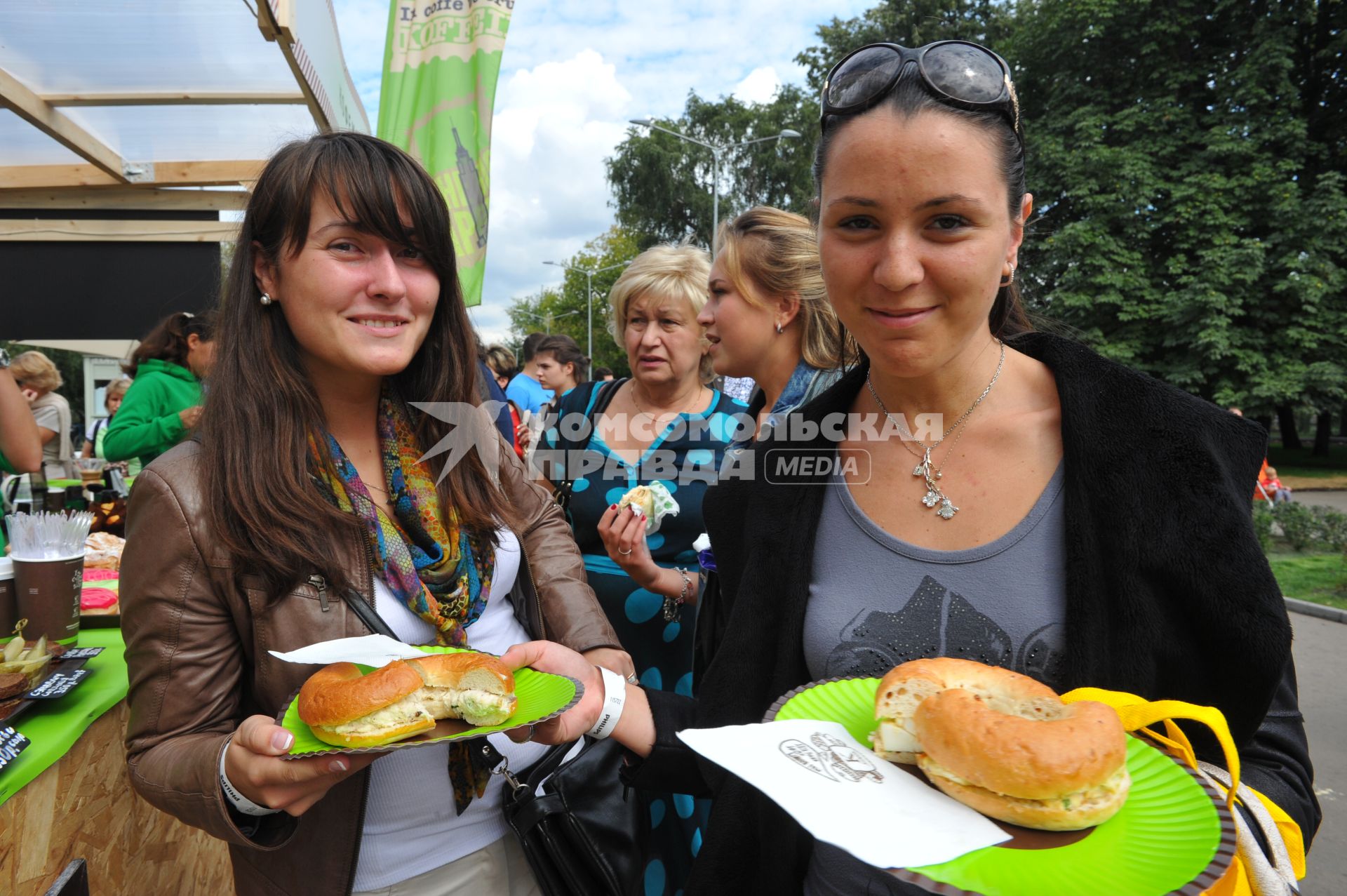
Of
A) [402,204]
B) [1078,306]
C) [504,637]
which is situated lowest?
[504,637]

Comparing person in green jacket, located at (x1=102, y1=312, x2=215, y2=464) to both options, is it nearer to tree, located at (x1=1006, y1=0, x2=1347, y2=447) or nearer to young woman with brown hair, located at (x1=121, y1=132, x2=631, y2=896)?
young woman with brown hair, located at (x1=121, y1=132, x2=631, y2=896)

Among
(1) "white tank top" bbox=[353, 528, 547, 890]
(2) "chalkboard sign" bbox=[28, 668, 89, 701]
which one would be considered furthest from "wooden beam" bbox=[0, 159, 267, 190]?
(1) "white tank top" bbox=[353, 528, 547, 890]

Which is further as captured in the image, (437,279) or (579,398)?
(579,398)

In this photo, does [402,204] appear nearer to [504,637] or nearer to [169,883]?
[504,637]

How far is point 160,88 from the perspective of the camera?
540cm

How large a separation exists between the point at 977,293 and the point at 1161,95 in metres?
25.9

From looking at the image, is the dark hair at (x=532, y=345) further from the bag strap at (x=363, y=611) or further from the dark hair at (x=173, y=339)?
the bag strap at (x=363, y=611)

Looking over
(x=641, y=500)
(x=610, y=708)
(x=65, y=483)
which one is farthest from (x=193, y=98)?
(x=610, y=708)

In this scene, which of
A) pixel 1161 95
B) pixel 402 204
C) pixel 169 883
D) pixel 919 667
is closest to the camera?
pixel 919 667

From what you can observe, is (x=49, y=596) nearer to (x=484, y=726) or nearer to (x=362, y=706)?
(x=362, y=706)

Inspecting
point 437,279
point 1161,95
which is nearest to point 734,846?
point 437,279

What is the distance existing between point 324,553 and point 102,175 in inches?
281

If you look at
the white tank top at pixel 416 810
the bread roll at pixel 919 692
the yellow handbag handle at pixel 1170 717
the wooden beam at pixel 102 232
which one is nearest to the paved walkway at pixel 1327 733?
the yellow handbag handle at pixel 1170 717

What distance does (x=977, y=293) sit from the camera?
144 centimetres
